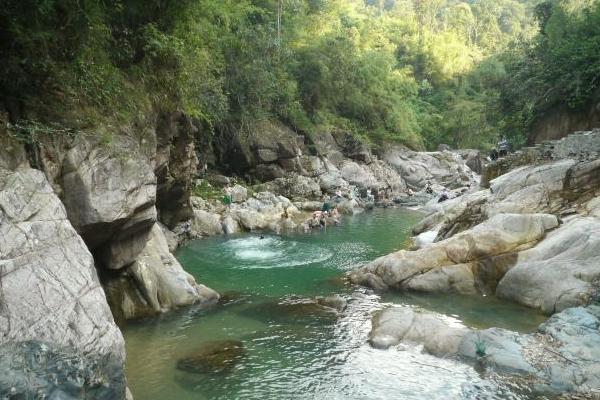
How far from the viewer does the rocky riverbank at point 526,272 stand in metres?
9.20

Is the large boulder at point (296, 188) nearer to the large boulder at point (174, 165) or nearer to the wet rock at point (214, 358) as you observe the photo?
the large boulder at point (174, 165)

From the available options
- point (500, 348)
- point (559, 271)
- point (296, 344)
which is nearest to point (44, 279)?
point (296, 344)

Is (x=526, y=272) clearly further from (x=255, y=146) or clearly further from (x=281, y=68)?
(x=281, y=68)

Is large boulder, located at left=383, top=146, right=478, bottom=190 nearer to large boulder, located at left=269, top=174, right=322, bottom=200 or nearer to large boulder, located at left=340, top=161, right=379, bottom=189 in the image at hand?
large boulder, located at left=340, top=161, right=379, bottom=189

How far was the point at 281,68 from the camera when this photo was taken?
38031 mm

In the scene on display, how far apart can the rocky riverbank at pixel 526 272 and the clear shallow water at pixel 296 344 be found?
550 mm

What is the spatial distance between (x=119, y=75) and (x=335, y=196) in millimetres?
25253

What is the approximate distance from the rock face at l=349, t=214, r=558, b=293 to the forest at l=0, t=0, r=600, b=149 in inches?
318

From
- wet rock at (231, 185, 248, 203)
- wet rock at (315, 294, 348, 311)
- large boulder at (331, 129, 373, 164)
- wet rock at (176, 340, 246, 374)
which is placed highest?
large boulder at (331, 129, 373, 164)

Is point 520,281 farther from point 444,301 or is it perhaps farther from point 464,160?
point 464,160

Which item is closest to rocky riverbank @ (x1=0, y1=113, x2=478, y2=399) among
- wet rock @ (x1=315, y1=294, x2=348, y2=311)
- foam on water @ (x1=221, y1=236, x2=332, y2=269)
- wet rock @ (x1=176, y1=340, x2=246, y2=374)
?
wet rock @ (x1=176, y1=340, x2=246, y2=374)

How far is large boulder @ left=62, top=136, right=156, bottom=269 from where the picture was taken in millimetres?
8734

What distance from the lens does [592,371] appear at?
8492 millimetres

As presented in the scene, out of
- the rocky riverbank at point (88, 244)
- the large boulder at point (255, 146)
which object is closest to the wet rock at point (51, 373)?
the rocky riverbank at point (88, 244)
